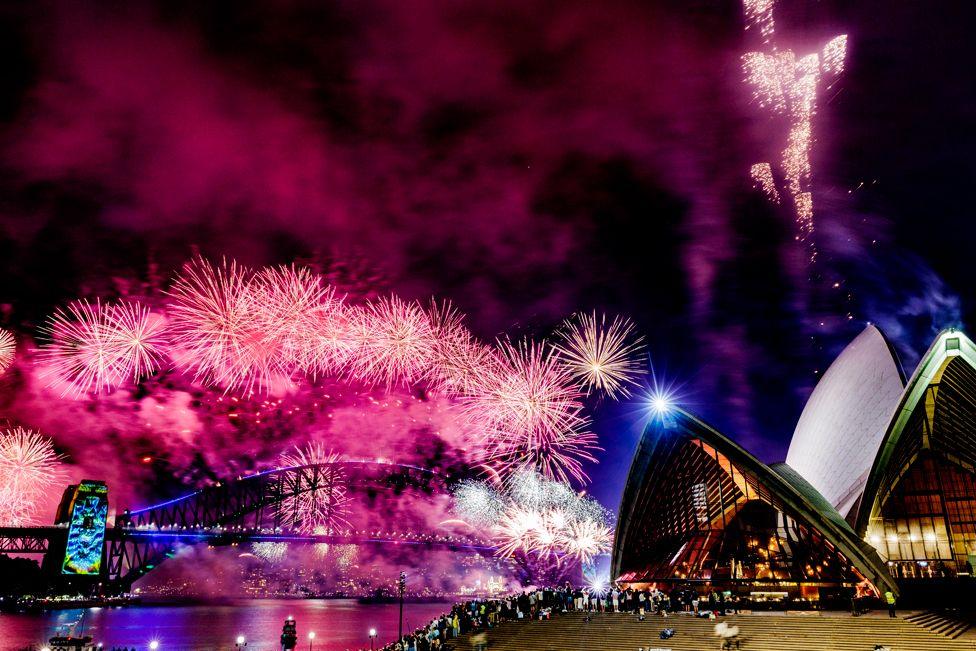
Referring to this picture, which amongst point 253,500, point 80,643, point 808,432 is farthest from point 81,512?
point 253,500

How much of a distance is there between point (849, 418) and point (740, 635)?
23889 millimetres

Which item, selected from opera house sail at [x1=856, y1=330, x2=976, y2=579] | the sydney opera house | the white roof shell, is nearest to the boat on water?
the sydney opera house

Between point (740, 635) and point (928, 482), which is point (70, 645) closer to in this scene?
point (740, 635)

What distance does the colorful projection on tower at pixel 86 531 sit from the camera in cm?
4294

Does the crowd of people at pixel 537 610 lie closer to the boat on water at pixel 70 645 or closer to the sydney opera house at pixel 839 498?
the sydney opera house at pixel 839 498

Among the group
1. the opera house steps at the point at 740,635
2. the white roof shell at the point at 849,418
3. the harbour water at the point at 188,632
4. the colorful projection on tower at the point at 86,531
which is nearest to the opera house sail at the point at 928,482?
the white roof shell at the point at 849,418

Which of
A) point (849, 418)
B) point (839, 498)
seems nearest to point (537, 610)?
point (839, 498)

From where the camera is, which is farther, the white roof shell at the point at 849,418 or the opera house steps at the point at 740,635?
the white roof shell at the point at 849,418

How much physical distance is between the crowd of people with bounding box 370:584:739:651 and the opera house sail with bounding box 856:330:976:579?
11.8 meters

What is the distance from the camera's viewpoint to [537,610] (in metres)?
26.4

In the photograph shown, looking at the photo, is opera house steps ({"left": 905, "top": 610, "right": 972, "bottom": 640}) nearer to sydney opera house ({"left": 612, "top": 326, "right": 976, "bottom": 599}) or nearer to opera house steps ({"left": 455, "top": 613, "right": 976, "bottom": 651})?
opera house steps ({"left": 455, "top": 613, "right": 976, "bottom": 651})

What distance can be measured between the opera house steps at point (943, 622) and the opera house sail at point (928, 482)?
862cm

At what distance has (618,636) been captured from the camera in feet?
73.8

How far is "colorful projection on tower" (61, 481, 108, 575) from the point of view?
42.9m
